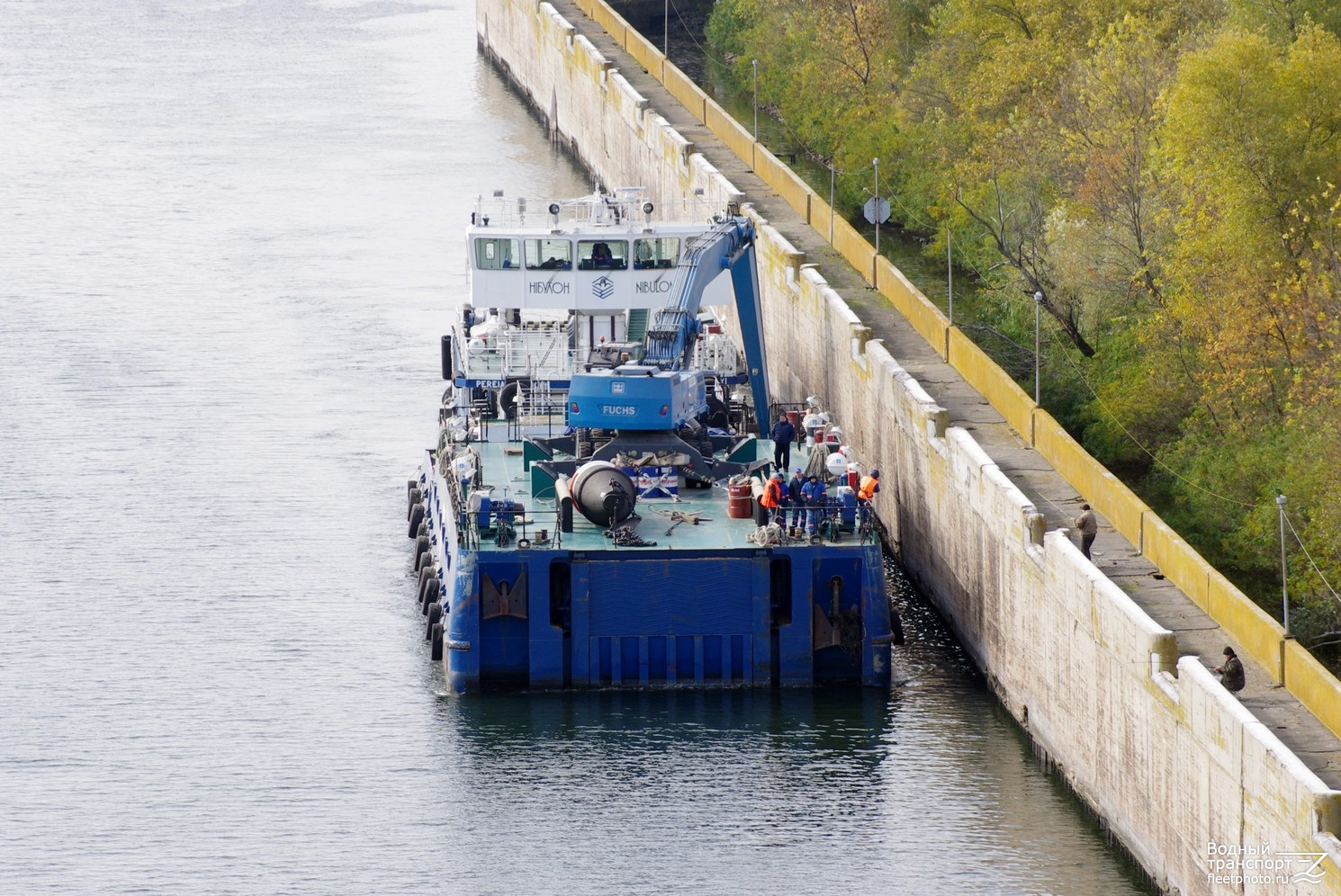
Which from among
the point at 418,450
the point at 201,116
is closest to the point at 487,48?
the point at 201,116

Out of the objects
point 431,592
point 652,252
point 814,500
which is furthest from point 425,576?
point 652,252

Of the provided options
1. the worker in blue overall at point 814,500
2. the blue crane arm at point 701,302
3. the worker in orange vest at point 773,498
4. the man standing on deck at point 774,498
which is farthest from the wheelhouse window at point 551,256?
the worker in orange vest at point 773,498

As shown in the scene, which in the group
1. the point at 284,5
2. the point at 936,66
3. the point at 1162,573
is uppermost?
the point at 284,5

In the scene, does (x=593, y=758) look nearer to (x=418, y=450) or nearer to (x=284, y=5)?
(x=418, y=450)

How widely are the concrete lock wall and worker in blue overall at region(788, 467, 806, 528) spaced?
2.79 metres

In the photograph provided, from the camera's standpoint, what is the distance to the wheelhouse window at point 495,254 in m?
45.9

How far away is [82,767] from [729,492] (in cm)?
1077

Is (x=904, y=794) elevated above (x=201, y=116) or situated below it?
below

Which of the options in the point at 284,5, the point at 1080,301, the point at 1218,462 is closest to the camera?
the point at 1218,462

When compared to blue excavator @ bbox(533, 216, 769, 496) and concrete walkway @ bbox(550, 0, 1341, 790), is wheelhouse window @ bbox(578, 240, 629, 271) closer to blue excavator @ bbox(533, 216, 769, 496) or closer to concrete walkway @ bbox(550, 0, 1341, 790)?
blue excavator @ bbox(533, 216, 769, 496)

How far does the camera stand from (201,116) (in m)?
92.5

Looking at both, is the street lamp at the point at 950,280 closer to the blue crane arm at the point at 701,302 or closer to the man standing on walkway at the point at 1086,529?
the blue crane arm at the point at 701,302

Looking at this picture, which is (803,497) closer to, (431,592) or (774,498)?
(774,498)

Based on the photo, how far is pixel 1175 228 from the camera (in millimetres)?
46875
